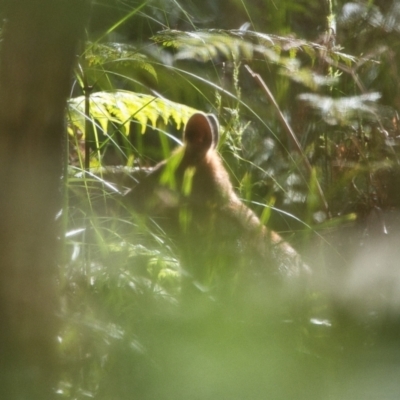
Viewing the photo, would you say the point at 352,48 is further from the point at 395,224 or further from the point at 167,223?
the point at 167,223

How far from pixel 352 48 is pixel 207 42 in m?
1.14

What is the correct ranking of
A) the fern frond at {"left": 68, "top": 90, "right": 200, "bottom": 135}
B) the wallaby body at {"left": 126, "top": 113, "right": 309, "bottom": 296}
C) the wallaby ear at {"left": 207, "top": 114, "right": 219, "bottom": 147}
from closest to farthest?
the wallaby body at {"left": 126, "top": 113, "right": 309, "bottom": 296}, the fern frond at {"left": 68, "top": 90, "right": 200, "bottom": 135}, the wallaby ear at {"left": 207, "top": 114, "right": 219, "bottom": 147}

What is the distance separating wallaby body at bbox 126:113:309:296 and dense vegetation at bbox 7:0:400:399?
0.15ft

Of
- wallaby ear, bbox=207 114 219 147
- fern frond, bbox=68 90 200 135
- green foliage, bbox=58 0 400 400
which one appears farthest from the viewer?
wallaby ear, bbox=207 114 219 147

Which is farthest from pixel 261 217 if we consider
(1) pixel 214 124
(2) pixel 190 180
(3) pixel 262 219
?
(1) pixel 214 124

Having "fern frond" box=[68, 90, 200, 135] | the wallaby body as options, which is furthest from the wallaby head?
"fern frond" box=[68, 90, 200, 135]

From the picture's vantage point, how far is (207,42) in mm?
1287

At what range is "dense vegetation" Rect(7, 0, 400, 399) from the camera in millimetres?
853

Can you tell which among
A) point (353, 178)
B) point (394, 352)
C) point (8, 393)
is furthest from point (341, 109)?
point (8, 393)

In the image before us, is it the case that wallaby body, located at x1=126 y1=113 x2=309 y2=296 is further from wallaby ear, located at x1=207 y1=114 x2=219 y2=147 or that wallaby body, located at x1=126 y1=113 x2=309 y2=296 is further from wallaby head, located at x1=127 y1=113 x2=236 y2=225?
wallaby ear, located at x1=207 y1=114 x2=219 y2=147

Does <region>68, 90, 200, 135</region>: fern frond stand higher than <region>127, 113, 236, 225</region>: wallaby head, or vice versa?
<region>68, 90, 200, 135</region>: fern frond

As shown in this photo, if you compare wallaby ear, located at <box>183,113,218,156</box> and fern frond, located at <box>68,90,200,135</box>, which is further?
wallaby ear, located at <box>183,113,218,156</box>

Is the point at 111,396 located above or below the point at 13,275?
below

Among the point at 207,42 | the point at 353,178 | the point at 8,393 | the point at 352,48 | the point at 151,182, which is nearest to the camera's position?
the point at 8,393
